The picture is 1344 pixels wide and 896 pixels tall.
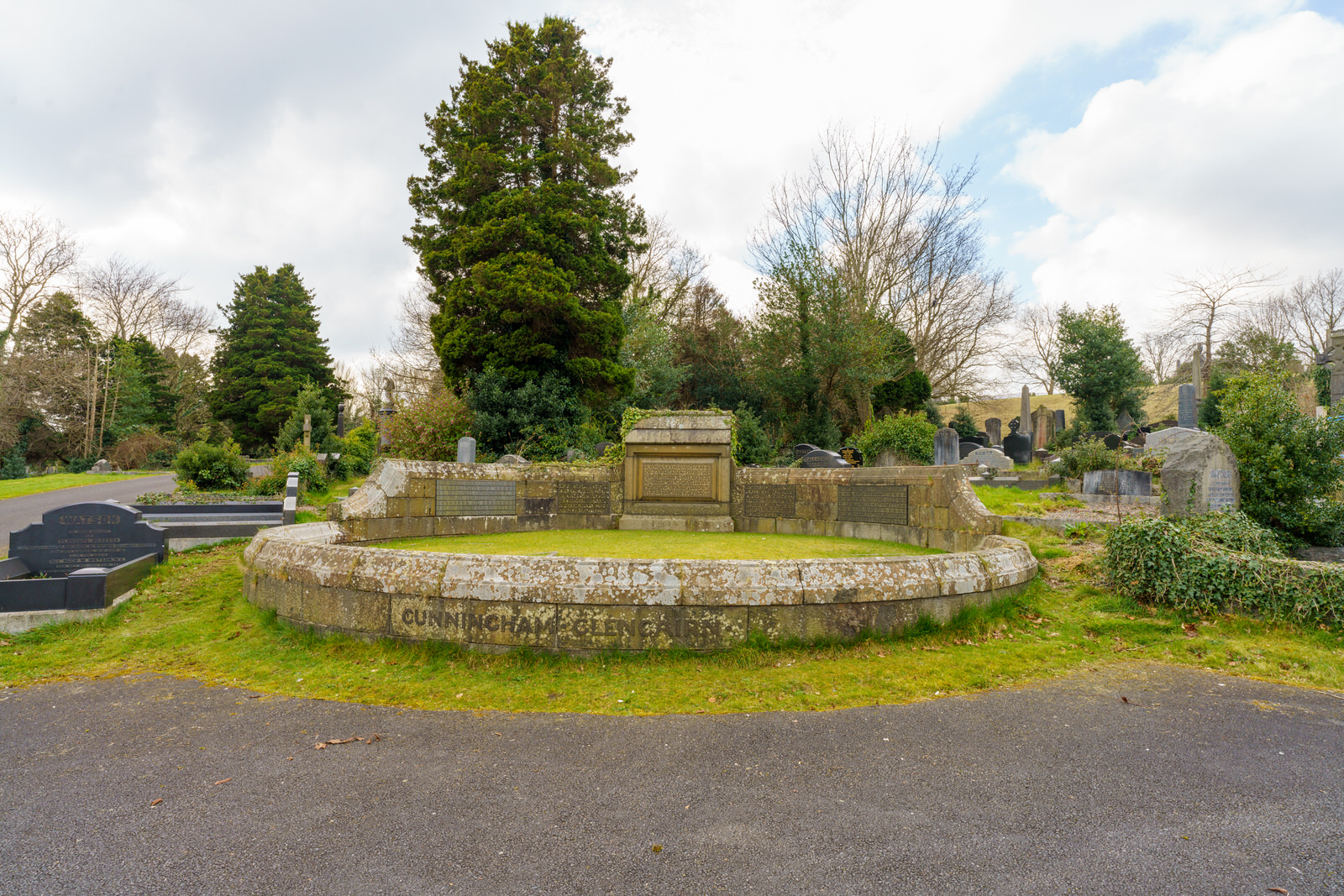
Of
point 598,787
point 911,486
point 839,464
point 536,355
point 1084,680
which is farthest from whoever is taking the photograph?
point 536,355

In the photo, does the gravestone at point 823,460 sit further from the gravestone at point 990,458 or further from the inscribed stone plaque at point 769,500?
the inscribed stone plaque at point 769,500

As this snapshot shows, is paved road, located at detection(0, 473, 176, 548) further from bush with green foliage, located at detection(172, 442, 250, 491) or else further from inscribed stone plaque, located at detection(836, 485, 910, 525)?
inscribed stone plaque, located at detection(836, 485, 910, 525)

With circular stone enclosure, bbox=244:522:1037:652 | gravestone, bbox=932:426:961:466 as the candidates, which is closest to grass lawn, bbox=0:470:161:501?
circular stone enclosure, bbox=244:522:1037:652

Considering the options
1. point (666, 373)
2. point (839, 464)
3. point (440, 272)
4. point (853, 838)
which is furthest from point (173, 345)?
point (853, 838)

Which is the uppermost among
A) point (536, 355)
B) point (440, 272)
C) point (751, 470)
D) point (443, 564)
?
point (440, 272)

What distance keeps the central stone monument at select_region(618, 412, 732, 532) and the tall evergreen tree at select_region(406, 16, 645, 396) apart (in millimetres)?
7480

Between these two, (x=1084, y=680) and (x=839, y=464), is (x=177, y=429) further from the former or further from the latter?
(x=1084, y=680)

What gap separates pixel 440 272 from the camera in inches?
703

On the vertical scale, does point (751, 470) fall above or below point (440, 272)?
below

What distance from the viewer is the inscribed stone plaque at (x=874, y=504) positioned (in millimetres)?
8406

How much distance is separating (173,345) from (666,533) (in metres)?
42.7

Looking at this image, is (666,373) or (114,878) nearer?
(114,878)

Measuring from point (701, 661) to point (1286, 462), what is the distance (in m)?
8.12

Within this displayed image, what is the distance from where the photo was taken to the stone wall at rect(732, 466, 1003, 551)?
7.20m
